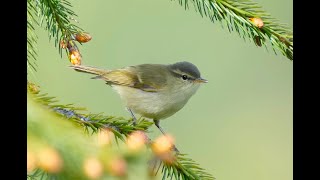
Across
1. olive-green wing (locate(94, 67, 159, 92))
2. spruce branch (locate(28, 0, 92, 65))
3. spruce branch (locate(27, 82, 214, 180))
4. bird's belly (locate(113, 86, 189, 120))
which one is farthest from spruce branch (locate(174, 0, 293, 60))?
olive-green wing (locate(94, 67, 159, 92))

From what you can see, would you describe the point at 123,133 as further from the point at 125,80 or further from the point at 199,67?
the point at 199,67

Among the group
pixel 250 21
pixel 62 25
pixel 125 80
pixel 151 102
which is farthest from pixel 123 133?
pixel 125 80

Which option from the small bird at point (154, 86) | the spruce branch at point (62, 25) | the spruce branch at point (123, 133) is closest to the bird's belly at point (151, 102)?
the small bird at point (154, 86)

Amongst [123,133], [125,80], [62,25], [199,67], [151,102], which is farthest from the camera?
[199,67]

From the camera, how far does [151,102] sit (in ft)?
8.75

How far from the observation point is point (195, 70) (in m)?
2.86

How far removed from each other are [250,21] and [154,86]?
3.31 feet

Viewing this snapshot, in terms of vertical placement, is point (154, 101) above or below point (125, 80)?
below

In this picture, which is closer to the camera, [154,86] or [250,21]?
[250,21]

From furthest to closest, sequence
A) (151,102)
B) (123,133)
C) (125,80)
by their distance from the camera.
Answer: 1. (125,80)
2. (151,102)
3. (123,133)

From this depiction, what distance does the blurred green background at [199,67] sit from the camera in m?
3.82

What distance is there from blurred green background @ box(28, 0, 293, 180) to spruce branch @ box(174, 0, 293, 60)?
183cm

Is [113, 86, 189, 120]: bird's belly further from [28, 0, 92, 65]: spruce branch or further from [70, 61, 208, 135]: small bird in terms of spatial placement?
[28, 0, 92, 65]: spruce branch
